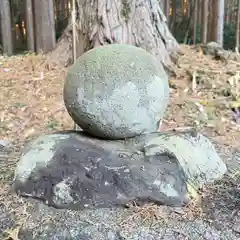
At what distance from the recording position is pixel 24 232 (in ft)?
6.07

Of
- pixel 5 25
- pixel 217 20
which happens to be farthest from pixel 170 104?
pixel 5 25

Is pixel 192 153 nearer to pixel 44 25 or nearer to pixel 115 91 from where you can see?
pixel 115 91

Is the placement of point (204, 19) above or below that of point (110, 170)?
above

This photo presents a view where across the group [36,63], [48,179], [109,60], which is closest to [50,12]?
[36,63]

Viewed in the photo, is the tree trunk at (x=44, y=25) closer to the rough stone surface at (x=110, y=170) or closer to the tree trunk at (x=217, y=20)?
the tree trunk at (x=217, y=20)

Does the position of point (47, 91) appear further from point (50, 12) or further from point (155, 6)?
point (50, 12)

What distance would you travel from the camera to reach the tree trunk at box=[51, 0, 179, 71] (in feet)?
12.6

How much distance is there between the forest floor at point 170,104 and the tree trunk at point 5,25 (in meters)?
1.94

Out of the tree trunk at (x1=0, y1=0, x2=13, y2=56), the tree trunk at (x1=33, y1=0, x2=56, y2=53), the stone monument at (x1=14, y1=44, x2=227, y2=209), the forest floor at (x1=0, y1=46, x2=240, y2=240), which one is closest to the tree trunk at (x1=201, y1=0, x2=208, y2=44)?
the forest floor at (x1=0, y1=46, x2=240, y2=240)

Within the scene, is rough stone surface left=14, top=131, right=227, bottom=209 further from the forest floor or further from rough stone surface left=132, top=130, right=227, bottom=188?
the forest floor

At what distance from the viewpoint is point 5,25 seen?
20.7ft

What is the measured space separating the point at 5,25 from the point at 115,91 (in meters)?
4.72

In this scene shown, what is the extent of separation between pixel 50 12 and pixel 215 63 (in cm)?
234

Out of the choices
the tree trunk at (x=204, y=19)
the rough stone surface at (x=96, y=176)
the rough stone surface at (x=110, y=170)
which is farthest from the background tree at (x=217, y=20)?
the rough stone surface at (x=96, y=176)
